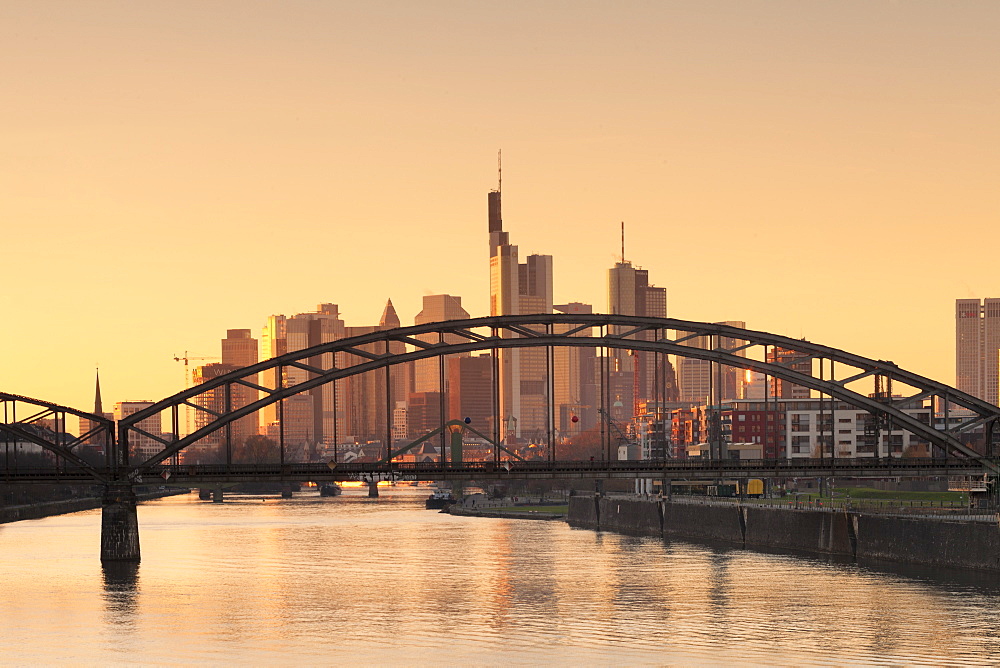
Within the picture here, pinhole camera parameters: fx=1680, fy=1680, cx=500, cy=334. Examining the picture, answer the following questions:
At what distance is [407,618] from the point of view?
6738 cm

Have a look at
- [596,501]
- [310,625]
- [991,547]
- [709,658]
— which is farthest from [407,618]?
[596,501]

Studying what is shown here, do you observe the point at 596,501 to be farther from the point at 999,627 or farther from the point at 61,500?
the point at 999,627

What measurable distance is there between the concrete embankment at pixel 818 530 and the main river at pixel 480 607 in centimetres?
253

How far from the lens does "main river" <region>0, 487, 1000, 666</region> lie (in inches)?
2276

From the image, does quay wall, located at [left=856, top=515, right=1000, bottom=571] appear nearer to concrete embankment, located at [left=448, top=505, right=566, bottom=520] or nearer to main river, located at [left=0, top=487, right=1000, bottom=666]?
main river, located at [left=0, top=487, right=1000, bottom=666]

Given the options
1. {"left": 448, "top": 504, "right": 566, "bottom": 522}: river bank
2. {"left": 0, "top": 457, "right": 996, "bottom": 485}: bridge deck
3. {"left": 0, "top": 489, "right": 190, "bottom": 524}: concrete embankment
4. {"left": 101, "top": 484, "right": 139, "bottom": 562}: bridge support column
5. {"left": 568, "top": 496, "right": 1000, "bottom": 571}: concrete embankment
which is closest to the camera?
{"left": 568, "top": 496, "right": 1000, "bottom": 571}: concrete embankment

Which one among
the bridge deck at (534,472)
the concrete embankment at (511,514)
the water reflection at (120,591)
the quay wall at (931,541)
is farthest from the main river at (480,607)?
the concrete embankment at (511,514)

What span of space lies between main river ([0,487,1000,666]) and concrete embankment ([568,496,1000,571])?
8.30ft

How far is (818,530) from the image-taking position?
9906 centimetres

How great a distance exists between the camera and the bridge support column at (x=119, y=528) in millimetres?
93438

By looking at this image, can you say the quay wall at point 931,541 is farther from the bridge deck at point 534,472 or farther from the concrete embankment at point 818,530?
the bridge deck at point 534,472

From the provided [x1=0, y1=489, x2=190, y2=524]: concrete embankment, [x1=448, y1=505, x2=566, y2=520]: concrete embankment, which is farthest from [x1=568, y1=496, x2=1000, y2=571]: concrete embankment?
[x1=0, y1=489, x2=190, y2=524]: concrete embankment

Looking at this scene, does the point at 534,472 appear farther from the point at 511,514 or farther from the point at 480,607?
A: the point at 511,514

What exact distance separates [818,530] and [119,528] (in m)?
40.4
